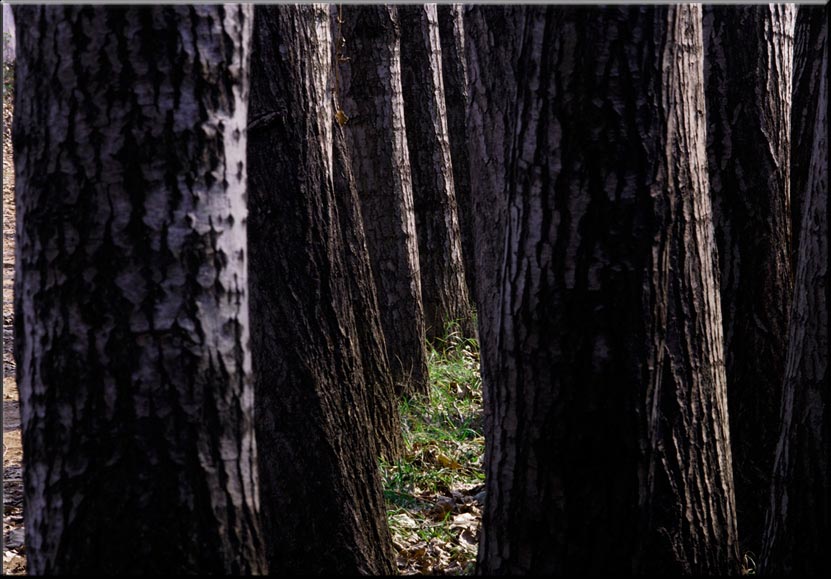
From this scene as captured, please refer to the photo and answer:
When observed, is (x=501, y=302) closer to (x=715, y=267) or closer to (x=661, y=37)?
(x=661, y=37)

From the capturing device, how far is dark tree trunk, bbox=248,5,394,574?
4.10m

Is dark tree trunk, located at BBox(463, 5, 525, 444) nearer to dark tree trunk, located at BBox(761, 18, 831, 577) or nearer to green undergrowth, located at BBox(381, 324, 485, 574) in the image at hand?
green undergrowth, located at BBox(381, 324, 485, 574)

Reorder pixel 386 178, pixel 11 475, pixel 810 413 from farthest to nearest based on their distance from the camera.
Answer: pixel 386 178, pixel 11 475, pixel 810 413

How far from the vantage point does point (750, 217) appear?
4.50 metres

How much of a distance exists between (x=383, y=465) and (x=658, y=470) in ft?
8.98

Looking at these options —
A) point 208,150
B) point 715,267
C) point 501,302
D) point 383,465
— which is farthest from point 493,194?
point 208,150

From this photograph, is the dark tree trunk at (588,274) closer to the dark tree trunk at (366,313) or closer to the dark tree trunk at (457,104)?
the dark tree trunk at (366,313)

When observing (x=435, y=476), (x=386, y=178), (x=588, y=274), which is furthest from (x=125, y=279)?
(x=386, y=178)

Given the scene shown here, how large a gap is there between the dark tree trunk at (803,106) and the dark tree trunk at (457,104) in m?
4.55

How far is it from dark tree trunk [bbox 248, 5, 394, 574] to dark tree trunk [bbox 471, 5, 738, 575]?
4.06 feet

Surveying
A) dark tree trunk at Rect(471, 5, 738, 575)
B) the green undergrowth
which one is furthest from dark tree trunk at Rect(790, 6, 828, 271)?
the green undergrowth

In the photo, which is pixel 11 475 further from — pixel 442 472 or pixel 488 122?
pixel 488 122

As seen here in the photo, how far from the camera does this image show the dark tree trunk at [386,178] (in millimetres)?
6914

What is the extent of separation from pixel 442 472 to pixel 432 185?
312 cm
